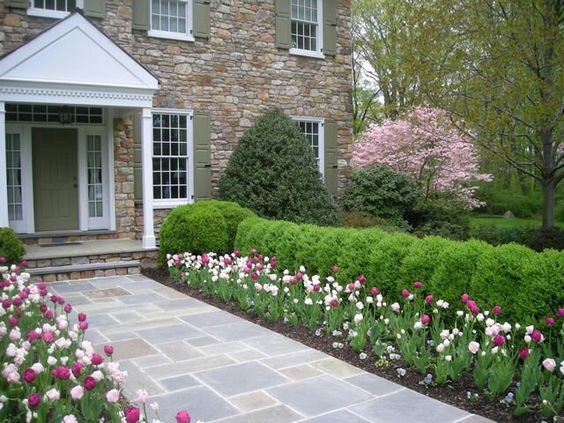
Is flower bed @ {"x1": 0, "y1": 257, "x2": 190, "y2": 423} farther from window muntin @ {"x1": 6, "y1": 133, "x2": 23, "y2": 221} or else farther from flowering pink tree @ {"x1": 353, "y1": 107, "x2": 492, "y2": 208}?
flowering pink tree @ {"x1": 353, "y1": 107, "x2": 492, "y2": 208}

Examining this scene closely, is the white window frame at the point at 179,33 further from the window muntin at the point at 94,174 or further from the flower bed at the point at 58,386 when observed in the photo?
the flower bed at the point at 58,386

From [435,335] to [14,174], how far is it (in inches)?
319

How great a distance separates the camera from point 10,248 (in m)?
7.78

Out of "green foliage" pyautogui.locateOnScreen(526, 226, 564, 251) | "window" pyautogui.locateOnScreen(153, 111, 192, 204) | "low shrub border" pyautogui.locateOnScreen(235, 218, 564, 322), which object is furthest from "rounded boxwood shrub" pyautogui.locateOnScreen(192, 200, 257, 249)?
"green foliage" pyautogui.locateOnScreen(526, 226, 564, 251)

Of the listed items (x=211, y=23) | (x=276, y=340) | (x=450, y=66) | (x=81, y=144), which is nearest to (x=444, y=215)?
(x=450, y=66)

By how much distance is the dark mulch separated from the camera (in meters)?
3.72

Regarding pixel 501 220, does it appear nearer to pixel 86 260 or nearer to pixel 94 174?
pixel 94 174

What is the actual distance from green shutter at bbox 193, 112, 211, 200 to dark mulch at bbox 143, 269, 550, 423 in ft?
16.5

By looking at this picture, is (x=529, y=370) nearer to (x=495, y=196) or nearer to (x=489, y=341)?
(x=489, y=341)

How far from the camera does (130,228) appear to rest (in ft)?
35.7

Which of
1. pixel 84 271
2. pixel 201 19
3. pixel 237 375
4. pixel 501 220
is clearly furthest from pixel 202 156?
pixel 501 220

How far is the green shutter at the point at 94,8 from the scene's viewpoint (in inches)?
396

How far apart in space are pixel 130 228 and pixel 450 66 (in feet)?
22.0

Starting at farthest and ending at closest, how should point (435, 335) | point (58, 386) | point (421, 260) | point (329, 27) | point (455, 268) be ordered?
point (329, 27) → point (421, 260) → point (455, 268) → point (435, 335) → point (58, 386)
